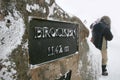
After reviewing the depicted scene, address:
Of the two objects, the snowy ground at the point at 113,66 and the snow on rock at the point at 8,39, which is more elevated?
the snow on rock at the point at 8,39

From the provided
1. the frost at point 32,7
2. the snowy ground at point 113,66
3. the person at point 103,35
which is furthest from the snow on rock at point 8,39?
the person at point 103,35

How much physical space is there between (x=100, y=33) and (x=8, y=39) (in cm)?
404

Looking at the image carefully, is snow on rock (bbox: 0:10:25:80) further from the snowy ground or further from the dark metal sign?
the snowy ground

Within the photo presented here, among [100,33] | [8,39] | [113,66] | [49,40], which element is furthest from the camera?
[113,66]

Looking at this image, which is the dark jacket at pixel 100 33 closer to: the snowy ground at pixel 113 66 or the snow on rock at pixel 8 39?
the snowy ground at pixel 113 66

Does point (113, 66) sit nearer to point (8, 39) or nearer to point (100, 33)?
point (100, 33)

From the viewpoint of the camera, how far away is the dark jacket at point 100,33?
6.10 metres

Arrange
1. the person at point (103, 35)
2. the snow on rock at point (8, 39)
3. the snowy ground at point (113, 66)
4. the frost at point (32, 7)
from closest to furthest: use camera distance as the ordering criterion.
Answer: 1. the snow on rock at point (8, 39)
2. the frost at point (32, 7)
3. the snowy ground at point (113, 66)
4. the person at point (103, 35)

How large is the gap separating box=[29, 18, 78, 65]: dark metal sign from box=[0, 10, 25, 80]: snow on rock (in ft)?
0.52

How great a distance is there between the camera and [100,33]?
613 cm

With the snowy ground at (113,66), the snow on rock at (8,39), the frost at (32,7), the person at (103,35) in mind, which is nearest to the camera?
the snow on rock at (8,39)

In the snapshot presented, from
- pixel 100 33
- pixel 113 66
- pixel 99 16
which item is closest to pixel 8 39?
pixel 100 33

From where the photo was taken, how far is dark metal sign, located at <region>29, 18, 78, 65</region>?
8.26ft

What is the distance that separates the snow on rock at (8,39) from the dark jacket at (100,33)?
12.8 feet
